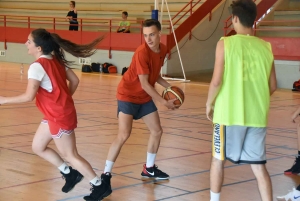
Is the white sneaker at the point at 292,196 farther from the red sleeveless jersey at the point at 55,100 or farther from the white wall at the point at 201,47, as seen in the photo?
the white wall at the point at 201,47

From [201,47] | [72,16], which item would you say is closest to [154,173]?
[201,47]

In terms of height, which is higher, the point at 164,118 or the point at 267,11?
the point at 267,11

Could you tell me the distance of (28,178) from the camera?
5.54 metres

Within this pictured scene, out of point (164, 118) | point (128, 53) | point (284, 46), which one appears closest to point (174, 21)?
point (128, 53)

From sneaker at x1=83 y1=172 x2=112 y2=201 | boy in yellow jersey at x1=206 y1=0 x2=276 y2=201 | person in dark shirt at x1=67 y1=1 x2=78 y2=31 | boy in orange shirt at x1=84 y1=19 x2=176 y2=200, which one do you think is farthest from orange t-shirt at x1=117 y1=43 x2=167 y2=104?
person in dark shirt at x1=67 y1=1 x2=78 y2=31

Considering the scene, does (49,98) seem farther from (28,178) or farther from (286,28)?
(286,28)

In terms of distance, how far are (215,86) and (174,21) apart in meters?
16.0

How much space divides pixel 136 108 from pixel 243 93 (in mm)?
1596

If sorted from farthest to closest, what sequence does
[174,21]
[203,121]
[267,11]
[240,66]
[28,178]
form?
[174,21] < [267,11] < [203,121] < [28,178] < [240,66]

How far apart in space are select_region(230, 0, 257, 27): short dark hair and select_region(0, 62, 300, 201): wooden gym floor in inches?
67.4

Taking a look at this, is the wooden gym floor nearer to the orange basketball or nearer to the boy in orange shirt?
the boy in orange shirt

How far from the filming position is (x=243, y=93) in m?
4.10

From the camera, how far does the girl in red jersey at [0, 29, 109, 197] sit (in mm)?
4484

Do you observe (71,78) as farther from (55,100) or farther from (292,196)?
(292,196)
